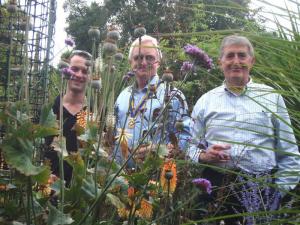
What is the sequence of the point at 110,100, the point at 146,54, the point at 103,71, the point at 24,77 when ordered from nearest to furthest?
the point at 24,77, the point at 110,100, the point at 103,71, the point at 146,54

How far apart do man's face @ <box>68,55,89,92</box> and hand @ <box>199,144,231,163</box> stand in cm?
51

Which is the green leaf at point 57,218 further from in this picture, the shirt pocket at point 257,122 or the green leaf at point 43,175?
the shirt pocket at point 257,122

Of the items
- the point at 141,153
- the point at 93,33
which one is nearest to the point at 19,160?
the point at 93,33

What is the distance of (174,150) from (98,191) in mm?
586

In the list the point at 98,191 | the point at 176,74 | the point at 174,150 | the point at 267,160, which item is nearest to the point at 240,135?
the point at 267,160

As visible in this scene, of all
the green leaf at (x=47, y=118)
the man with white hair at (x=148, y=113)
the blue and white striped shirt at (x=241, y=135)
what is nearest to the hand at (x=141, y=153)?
the man with white hair at (x=148, y=113)

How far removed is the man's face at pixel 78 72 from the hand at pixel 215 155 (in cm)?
51

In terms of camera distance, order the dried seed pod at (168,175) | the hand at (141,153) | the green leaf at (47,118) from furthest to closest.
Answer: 1. the hand at (141,153)
2. the dried seed pod at (168,175)
3. the green leaf at (47,118)

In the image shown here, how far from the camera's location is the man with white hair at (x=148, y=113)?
1453 millimetres

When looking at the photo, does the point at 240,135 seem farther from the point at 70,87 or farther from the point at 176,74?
the point at 70,87

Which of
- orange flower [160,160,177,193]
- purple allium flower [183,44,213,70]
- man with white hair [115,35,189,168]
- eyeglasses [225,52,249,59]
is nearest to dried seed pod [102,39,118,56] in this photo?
man with white hair [115,35,189,168]

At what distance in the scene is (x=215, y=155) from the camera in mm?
1771

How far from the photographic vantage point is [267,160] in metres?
2.01

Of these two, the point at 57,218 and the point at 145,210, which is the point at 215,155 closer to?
the point at 145,210
